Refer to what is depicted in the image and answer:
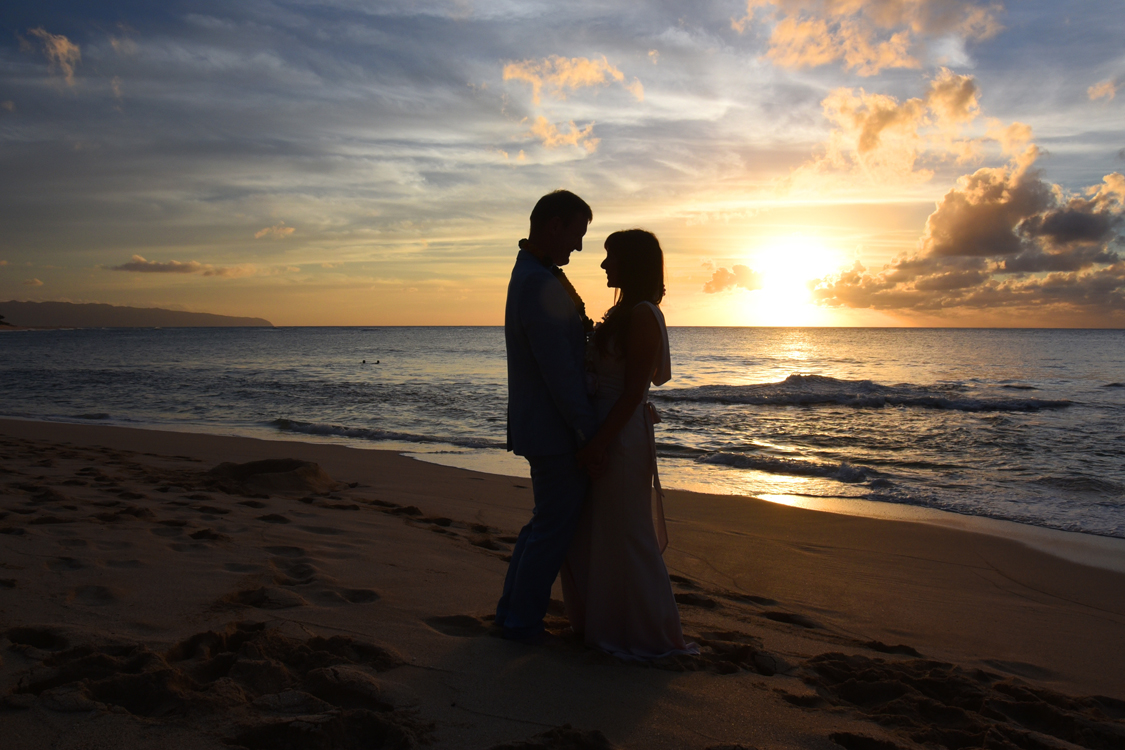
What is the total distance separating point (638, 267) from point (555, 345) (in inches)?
21.2

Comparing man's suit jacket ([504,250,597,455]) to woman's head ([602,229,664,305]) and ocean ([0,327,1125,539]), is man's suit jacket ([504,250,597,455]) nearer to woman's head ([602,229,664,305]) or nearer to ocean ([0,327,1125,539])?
woman's head ([602,229,664,305])

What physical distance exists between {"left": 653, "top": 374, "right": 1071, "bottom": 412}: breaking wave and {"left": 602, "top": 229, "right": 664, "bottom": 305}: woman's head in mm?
17245

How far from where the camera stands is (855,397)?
20219 millimetres

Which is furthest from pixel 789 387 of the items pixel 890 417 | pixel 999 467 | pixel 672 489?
pixel 672 489

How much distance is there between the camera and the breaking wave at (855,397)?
18688 millimetres

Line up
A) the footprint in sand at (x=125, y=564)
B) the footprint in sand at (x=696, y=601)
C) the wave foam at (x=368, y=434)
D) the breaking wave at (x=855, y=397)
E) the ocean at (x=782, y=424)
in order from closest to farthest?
1. the footprint in sand at (x=125, y=564)
2. the footprint in sand at (x=696, y=601)
3. the ocean at (x=782, y=424)
4. the wave foam at (x=368, y=434)
5. the breaking wave at (x=855, y=397)

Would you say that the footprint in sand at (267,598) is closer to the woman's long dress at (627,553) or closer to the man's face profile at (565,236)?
the woman's long dress at (627,553)

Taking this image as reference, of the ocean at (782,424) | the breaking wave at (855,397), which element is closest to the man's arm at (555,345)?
the ocean at (782,424)

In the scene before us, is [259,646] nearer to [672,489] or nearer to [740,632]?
[740,632]

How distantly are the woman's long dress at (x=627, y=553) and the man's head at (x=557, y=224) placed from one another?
50cm

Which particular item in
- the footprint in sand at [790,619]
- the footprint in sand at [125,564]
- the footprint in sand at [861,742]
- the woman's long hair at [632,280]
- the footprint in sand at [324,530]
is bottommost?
the footprint in sand at [790,619]

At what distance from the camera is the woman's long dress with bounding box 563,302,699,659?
293 cm

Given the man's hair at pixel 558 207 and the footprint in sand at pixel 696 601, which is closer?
the man's hair at pixel 558 207

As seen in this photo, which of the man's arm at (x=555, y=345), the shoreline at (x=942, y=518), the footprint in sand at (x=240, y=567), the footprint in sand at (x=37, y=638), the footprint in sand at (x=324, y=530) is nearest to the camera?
the footprint in sand at (x=37, y=638)
